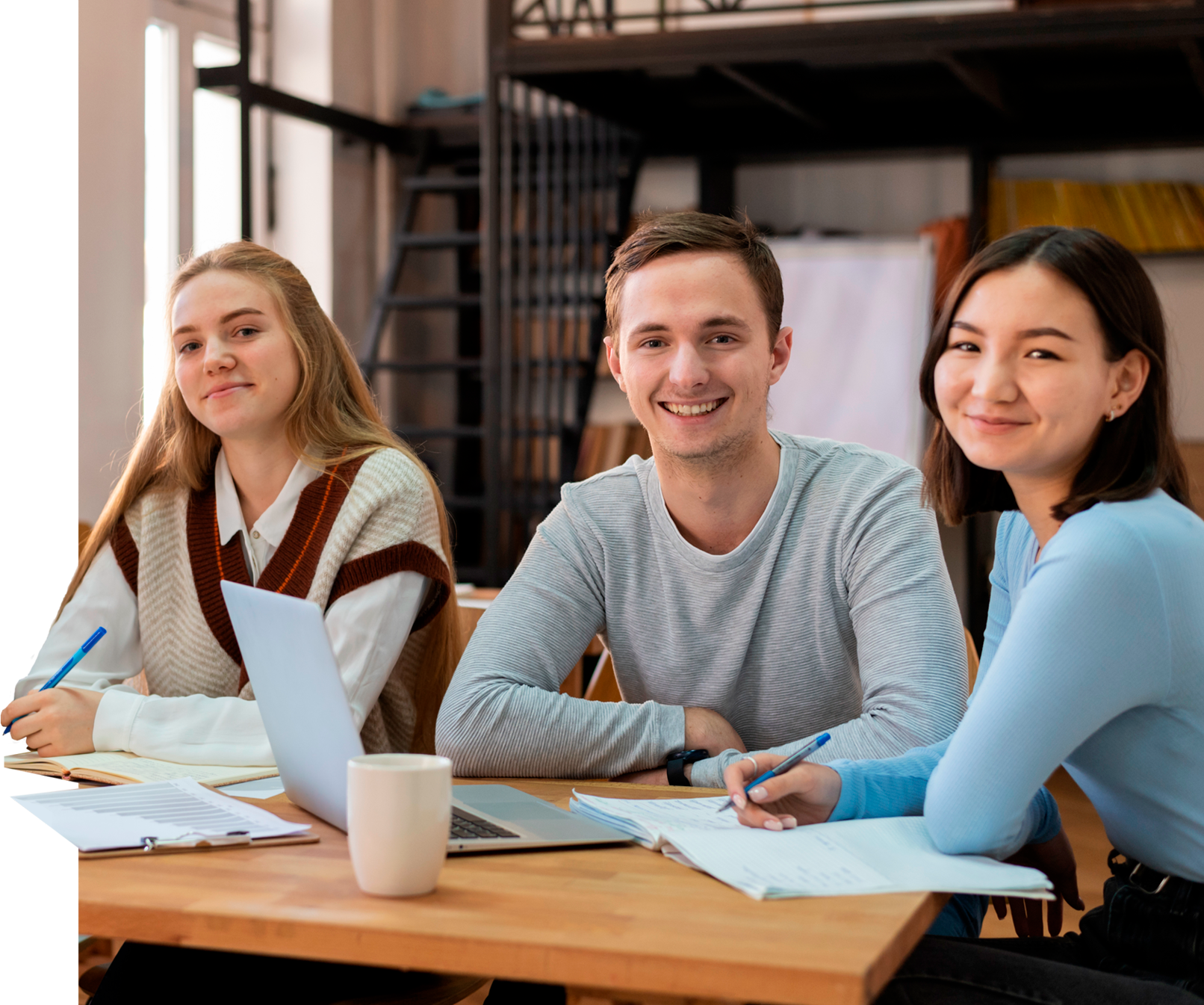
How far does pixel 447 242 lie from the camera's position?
5801mm

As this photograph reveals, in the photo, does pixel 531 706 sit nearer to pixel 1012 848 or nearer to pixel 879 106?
pixel 1012 848

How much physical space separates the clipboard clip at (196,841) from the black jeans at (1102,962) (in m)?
0.59

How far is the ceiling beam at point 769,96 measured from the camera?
177 inches

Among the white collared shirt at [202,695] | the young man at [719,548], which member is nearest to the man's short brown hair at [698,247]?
the young man at [719,548]

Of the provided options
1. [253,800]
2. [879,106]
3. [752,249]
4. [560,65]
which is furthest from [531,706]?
[879,106]

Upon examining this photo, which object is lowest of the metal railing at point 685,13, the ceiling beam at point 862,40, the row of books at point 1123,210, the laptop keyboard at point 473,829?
the laptop keyboard at point 473,829

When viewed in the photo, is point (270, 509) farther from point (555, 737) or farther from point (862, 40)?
point (862, 40)

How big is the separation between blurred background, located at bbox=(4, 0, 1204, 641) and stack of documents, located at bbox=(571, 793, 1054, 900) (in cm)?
294

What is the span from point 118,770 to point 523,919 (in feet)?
2.51

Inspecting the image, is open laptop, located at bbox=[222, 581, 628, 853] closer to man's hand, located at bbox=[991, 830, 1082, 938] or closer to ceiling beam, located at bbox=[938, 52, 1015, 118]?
man's hand, located at bbox=[991, 830, 1082, 938]

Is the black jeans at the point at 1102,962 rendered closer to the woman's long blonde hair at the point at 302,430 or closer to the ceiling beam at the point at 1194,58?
the woman's long blonde hair at the point at 302,430

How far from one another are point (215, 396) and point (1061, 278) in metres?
1.23

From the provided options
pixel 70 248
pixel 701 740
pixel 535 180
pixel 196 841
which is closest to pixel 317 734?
pixel 196 841

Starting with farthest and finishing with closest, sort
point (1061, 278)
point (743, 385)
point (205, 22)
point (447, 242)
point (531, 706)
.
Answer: point (447, 242) → point (205, 22) → point (743, 385) → point (531, 706) → point (1061, 278)
